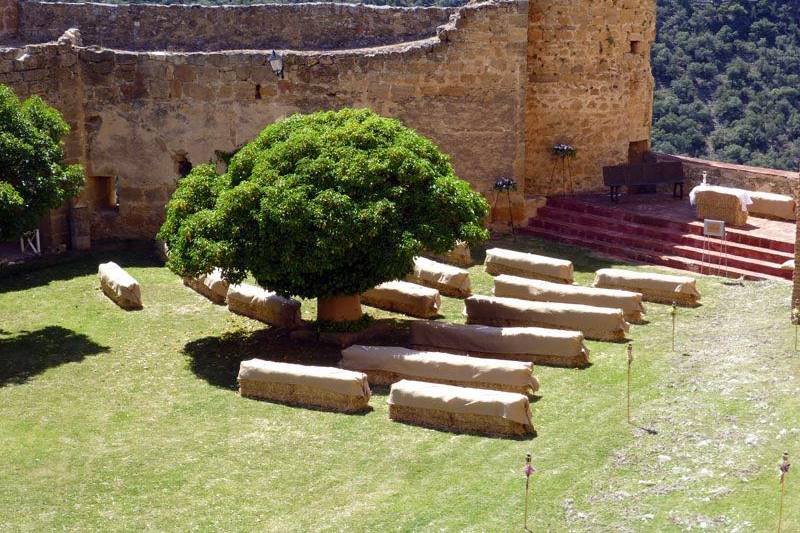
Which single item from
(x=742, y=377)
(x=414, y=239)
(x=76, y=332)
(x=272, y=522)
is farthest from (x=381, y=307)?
(x=272, y=522)

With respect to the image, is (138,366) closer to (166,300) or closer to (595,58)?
(166,300)

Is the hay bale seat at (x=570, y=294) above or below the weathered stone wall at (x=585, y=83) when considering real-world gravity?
below

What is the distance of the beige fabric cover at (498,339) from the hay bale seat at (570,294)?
168 centimetres

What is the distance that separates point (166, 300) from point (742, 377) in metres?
9.18

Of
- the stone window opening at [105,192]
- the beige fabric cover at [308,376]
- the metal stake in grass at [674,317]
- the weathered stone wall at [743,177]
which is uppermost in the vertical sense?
the weathered stone wall at [743,177]

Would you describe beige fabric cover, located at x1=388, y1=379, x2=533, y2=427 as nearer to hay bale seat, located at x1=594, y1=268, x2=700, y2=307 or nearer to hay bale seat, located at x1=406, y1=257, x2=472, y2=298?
hay bale seat, located at x1=406, y1=257, x2=472, y2=298

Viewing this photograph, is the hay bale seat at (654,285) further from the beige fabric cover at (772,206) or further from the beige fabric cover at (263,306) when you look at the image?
the beige fabric cover at (263,306)

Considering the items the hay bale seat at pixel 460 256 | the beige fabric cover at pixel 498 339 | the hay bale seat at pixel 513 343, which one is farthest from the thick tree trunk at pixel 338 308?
the hay bale seat at pixel 460 256

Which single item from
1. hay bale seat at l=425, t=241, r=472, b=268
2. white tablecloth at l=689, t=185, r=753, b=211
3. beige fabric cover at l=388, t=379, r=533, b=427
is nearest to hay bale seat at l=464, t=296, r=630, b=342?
hay bale seat at l=425, t=241, r=472, b=268

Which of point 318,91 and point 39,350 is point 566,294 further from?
point 39,350

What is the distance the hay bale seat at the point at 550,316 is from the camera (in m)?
19.0

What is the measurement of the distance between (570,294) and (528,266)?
2012 mm

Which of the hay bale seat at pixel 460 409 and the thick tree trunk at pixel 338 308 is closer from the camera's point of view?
the hay bale seat at pixel 460 409

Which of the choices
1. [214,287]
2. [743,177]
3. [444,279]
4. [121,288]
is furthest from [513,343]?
[743,177]
